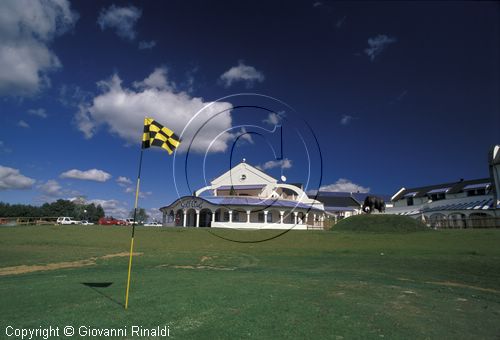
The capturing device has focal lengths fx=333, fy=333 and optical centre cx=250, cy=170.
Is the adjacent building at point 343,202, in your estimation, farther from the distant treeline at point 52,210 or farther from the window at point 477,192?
the distant treeline at point 52,210

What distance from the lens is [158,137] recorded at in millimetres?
12227

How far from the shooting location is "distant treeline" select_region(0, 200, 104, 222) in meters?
144

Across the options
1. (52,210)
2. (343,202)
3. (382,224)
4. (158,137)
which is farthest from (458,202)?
(52,210)

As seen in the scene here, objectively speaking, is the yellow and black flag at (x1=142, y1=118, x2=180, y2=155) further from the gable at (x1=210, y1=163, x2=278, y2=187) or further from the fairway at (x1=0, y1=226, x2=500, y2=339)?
the gable at (x1=210, y1=163, x2=278, y2=187)

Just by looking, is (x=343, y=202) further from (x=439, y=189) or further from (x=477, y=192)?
(x=477, y=192)

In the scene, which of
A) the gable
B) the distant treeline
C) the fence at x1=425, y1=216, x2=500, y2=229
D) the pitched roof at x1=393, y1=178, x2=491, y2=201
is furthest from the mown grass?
the distant treeline

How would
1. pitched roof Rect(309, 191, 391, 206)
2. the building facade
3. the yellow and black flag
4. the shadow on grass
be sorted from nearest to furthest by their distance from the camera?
the shadow on grass < the yellow and black flag < the building facade < pitched roof Rect(309, 191, 391, 206)

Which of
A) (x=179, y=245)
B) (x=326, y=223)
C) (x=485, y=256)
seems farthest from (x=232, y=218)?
(x=485, y=256)

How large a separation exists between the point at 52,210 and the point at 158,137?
171m

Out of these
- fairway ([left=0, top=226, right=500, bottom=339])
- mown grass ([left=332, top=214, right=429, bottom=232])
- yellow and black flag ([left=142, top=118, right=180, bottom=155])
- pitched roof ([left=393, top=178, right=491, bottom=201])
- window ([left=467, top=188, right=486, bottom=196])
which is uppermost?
pitched roof ([left=393, top=178, right=491, bottom=201])

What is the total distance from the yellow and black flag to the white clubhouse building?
139 feet

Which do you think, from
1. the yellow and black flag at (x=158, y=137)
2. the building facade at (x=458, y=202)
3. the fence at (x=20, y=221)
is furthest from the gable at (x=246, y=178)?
the yellow and black flag at (x=158, y=137)

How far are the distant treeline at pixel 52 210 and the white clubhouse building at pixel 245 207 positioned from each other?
9964cm

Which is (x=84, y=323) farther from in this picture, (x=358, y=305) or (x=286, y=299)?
(x=358, y=305)
